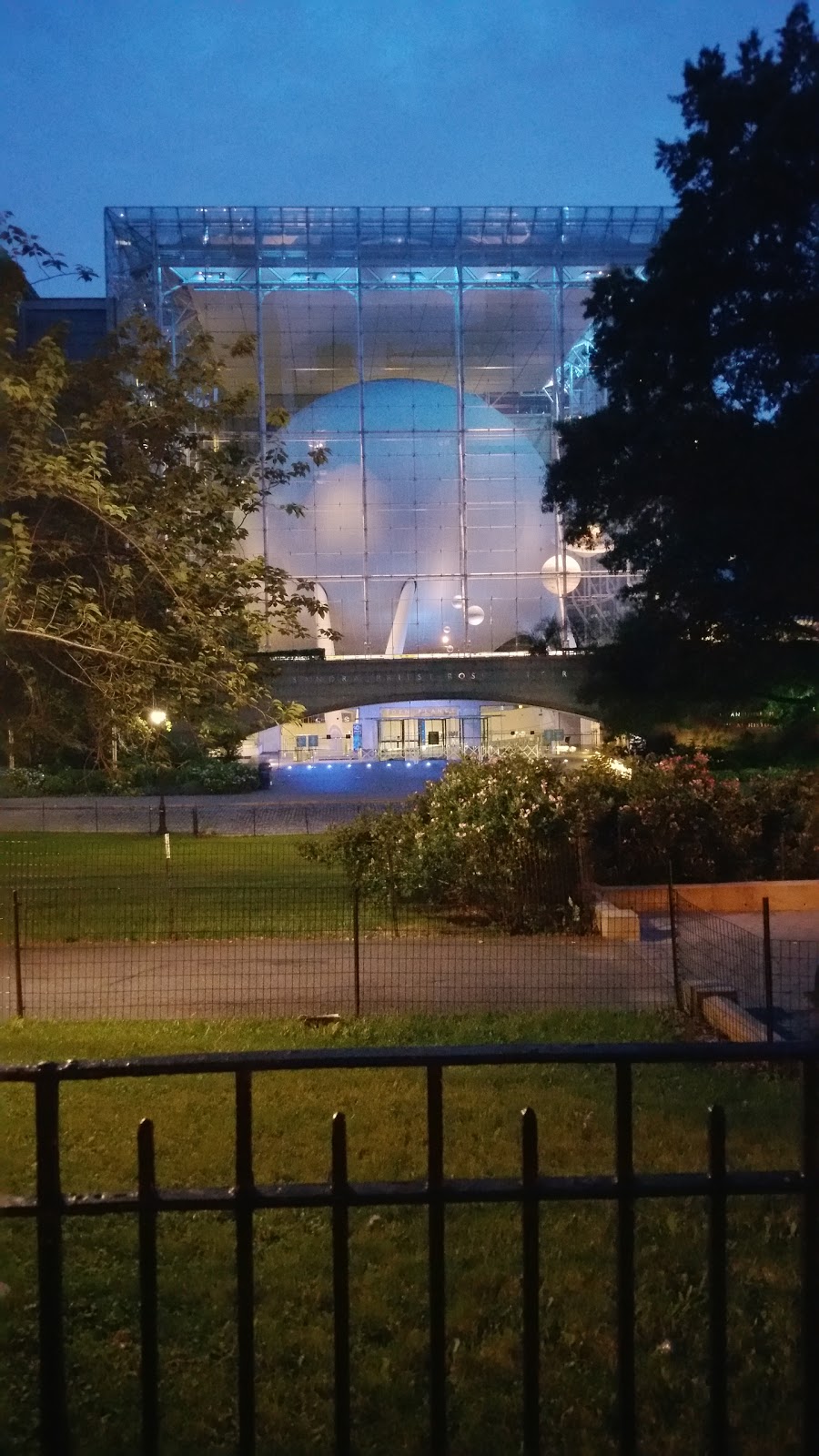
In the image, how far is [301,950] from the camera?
12.8m

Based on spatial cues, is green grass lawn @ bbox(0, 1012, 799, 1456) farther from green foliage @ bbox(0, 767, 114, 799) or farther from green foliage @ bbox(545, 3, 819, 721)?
green foliage @ bbox(0, 767, 114, 799)

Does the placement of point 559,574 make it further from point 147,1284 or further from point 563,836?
point 147,1284

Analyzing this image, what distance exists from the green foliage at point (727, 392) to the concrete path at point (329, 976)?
5243mm

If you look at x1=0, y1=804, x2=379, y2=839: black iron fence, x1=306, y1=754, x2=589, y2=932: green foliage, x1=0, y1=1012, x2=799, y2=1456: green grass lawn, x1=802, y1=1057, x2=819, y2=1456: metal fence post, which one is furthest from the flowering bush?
x1=0, y1=804, x2=379, y2=839: black iron fence

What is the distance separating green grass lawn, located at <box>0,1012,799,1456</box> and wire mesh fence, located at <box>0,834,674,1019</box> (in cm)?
287

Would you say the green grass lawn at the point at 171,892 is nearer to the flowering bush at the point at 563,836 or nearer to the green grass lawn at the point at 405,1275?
the flowering bush at the point at 563,836

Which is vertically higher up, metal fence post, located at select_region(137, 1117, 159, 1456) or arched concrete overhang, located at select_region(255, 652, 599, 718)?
arched concrete overhang, located at select_region(255, 652, 599, 718)

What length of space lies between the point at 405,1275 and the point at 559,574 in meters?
47.7

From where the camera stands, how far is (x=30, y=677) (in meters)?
8.66

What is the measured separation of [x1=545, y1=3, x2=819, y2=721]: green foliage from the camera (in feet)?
48.2

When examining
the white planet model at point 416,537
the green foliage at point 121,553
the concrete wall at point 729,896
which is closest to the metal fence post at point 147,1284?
the green foliage at point 121,553

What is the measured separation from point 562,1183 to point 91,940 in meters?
11.3

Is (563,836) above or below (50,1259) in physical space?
below

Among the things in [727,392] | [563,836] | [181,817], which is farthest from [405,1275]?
[181,817]
